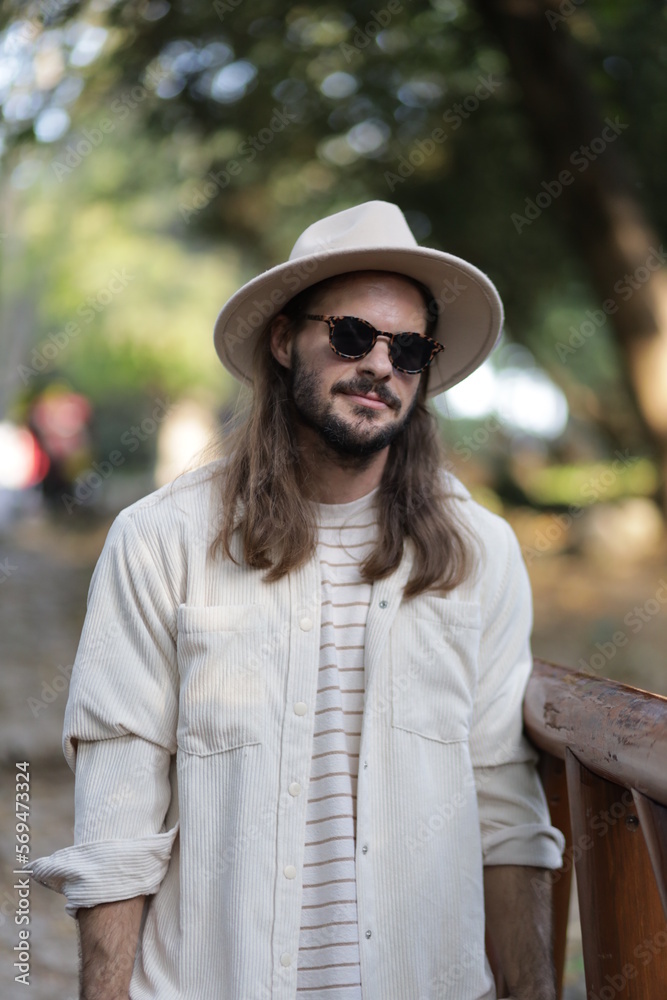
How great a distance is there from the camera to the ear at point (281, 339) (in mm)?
2504

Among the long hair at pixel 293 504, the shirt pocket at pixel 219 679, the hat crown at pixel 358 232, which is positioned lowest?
the shirt pocket at pixel 219 679

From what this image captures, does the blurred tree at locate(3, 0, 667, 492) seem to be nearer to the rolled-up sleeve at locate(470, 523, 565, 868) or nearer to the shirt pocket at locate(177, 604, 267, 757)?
the shirt pocket at locate(177, 604, 267, 757)

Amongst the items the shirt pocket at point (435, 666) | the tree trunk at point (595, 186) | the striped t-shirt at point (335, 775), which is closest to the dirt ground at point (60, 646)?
the tree trunk at point (595, 186)

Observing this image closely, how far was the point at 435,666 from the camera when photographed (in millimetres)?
2268

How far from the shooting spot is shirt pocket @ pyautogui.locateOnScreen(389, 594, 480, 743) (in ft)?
7.27

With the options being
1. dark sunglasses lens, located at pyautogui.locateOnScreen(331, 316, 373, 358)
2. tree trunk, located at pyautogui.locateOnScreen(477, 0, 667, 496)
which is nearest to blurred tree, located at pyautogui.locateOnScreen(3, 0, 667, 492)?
tree trunk, located at pyautogui.locateOnScreen(477, 0, 667, 496)

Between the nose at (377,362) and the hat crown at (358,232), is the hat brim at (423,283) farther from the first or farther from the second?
the nose at (377,362)

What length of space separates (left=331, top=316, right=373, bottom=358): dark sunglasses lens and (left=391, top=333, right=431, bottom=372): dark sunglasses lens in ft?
0.23

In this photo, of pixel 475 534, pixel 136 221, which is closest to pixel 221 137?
pixel 475 534

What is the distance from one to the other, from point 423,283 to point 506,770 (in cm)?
118

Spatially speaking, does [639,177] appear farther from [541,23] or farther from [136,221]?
[136,221]

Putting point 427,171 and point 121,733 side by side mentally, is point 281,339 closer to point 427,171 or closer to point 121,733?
point 121,733

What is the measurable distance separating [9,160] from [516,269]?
5025 millimetres

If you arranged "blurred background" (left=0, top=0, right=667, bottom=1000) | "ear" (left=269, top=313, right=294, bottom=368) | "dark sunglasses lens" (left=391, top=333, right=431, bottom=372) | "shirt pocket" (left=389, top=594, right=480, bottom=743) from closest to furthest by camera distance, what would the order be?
"shirt pocket" (left=389, top=594, right=480, bottom=743), "dark sunglasses lens" (left=391, top=333, right=431, bottom=372), "ear" (left=269, top=313, right=294, bottom=368), "blurred background" (left=0, top=0, right=667, bottom=1000)
